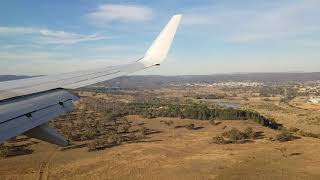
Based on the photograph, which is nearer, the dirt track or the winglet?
the winglet

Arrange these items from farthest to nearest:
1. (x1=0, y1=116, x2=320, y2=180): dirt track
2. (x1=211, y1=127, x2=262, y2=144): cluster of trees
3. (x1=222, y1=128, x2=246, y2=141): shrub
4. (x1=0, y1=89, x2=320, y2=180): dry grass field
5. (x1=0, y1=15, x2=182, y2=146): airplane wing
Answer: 1. (x1=222, y1=128, x2=246, y2=141): shrub
2. (x1=211, y1=127, x2=262, y2=144): cluster of trees
3. (x1=0, y1=89, x2=320, y2=180): dry grass field
4. (x1=0, y1=116, x2=320, y2=180): dirt track
5. (x1=0, y1=15, x2=182, y2=146): airplane wing

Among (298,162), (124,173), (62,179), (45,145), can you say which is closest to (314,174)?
(298,162)

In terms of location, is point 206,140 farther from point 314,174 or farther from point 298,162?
point 314,174

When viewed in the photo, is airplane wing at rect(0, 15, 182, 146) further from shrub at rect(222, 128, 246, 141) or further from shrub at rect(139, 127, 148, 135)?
shrub at rect(139, 127, 148, 135)

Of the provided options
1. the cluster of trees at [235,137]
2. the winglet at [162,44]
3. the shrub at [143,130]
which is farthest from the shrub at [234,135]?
the winglet at [162,44]

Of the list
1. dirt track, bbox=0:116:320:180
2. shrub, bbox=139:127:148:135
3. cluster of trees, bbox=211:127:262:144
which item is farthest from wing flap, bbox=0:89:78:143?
shrub, bbox=139:127:148:135

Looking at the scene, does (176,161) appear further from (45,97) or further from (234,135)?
(45,97)

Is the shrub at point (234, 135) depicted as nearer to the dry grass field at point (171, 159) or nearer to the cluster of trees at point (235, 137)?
the cluster of trees at point (235, 137)
